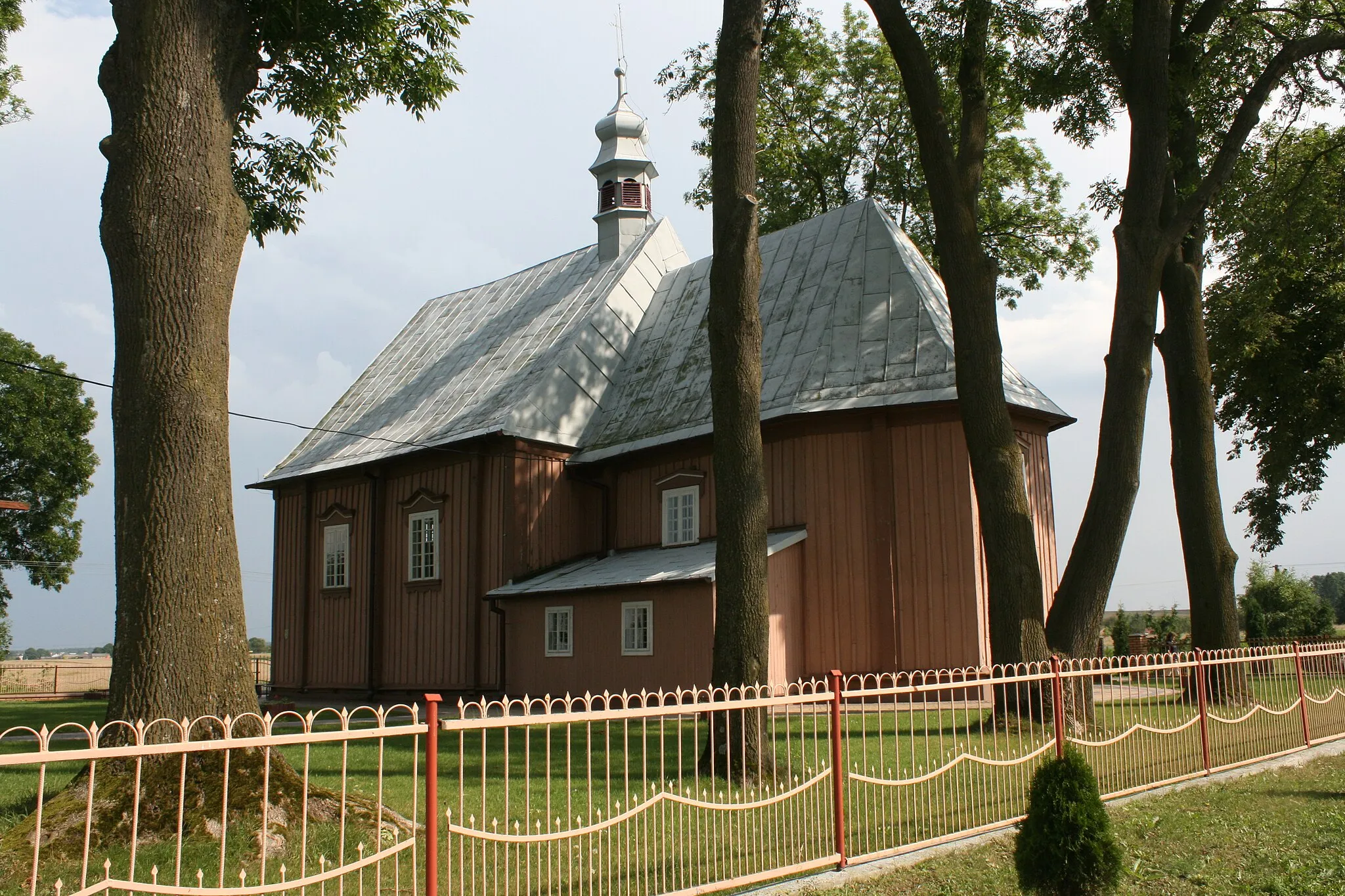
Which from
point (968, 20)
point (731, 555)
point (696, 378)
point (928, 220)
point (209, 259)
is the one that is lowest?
point (731, 555)

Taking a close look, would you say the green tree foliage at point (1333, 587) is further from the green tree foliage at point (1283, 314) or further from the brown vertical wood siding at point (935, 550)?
the brown vertical wood siding at point (935, 550)

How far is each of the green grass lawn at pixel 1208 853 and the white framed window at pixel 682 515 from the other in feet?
35.5

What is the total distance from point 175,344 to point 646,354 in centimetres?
1545

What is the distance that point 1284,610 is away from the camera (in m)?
36.9

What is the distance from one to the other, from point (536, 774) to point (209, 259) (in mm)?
5578


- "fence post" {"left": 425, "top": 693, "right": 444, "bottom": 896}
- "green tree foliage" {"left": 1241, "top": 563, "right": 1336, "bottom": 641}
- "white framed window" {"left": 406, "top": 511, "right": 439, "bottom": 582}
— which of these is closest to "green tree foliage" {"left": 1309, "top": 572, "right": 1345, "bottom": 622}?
"green tree foliage" {"left": 1241, "top": 563, "right": 1336, "bottom": 641}

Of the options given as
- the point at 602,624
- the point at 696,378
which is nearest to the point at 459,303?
the point at 696,378

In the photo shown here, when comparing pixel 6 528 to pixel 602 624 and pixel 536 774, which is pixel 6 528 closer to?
pixel 602 624

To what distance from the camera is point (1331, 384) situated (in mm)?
26562

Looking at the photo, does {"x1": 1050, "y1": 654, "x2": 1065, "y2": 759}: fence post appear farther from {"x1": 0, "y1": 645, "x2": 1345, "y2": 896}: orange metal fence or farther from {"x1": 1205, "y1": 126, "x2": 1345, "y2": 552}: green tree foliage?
{"x1": 1205, "y1": 126, "x2": 1345, "y2": 552}: green tree foliage

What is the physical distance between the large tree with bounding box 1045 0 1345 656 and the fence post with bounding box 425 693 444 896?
989 cm

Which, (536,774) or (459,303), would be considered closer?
(536,774)

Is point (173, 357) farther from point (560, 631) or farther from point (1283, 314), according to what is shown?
point (1283, 314)

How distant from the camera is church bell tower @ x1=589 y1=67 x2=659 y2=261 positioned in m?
26.9
